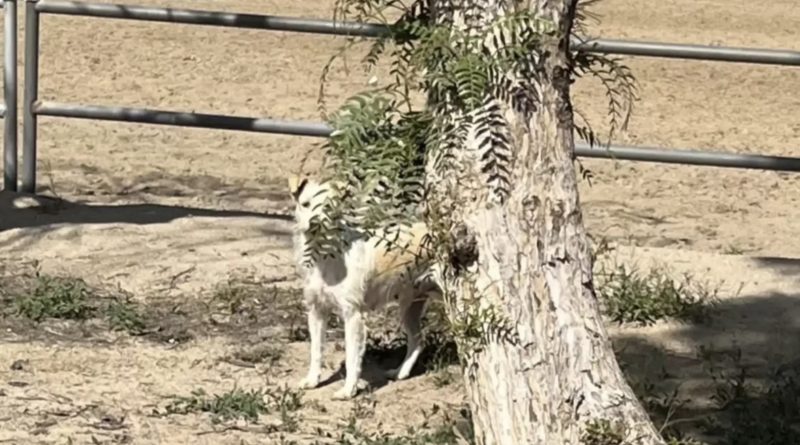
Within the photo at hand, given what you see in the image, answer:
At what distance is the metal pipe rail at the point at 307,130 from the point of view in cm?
686

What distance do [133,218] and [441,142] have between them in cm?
408

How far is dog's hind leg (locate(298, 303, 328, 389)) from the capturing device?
529cm

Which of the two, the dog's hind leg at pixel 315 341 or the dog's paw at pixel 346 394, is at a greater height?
the dog's hind leg at pixel 315 341

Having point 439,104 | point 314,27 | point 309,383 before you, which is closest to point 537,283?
point 439,104

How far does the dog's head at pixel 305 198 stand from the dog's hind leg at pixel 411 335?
1.99 feet

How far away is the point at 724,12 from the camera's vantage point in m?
15.2

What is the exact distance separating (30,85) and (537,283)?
4651 mm

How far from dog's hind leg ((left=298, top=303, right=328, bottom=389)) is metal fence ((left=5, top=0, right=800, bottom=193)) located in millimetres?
1596

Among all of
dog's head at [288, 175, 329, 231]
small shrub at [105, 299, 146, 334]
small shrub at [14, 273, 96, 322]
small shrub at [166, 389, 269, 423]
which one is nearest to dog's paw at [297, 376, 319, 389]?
small shrub at [166, 389, 269, 423]

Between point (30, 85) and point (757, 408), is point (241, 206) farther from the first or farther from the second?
point (757, 408)

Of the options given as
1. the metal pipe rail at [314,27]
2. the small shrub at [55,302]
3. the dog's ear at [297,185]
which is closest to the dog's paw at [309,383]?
the dog's ear at [297,185]

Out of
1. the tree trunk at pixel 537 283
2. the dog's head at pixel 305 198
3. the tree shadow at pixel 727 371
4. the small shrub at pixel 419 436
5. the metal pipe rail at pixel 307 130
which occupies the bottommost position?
the small shrub at pixel 419 436

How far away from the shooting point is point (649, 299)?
19.7 feet

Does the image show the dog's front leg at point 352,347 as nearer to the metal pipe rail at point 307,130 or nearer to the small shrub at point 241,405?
the small shrub at point 241,405
